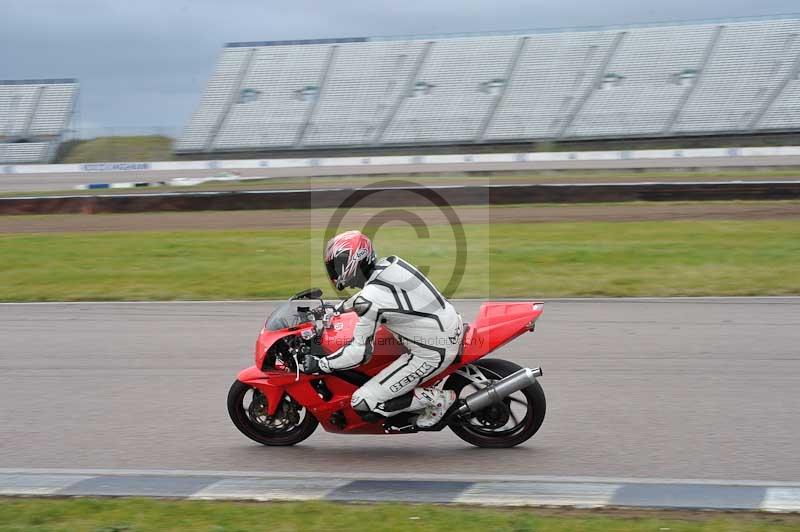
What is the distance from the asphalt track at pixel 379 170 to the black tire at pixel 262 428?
3106 cm

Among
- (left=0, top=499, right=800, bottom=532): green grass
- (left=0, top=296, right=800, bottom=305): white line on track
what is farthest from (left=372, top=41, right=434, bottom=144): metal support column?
(left=0, top=499, right=800, bottom=532): green grass

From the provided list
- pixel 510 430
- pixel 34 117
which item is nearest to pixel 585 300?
pixel 510 430

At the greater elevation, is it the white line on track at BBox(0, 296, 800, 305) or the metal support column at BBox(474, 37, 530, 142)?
the metal support column at BBox(474, 37, 530, 142)

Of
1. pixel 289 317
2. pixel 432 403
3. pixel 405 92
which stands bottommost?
pixel 432 403

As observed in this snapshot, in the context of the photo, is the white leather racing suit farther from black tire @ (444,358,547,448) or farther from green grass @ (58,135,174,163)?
green grass @ (58,135,174,163)

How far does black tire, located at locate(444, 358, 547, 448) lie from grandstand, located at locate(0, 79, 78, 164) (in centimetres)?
4907

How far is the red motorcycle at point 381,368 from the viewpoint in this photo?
20.1 feet

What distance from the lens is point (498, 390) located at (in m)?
6.04

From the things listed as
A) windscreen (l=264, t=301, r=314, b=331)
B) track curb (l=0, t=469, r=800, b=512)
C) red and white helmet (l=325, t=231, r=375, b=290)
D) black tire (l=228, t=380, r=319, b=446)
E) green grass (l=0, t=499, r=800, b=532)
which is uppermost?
red and white helmet (l=325, t=231, r=375, b=290)

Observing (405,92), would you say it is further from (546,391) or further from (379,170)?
(546,391)

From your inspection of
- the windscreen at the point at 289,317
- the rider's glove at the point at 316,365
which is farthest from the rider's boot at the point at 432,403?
the windscreen at the point at 289,317

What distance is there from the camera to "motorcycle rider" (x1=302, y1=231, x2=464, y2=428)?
591cm

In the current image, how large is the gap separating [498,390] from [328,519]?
1624 mm

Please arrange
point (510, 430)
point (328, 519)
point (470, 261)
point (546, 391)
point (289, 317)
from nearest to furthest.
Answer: point (328, 519) < point (289, 317) < point (510, 430) < point (546, 391) < point (470, 261)
